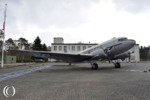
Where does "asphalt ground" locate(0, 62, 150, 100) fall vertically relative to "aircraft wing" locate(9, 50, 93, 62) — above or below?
below

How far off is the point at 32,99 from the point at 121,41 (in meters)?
21.6

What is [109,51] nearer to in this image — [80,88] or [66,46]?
[80,88]

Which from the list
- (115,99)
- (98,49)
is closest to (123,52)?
(98,49)

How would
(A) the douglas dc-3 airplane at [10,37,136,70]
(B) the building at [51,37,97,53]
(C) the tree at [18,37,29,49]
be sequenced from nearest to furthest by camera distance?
(A) the douglas dc-3 airplane at [10,37,136,70]
(B) the building at [51,37,97,53]
(C) the tree at [18,37,29,49]

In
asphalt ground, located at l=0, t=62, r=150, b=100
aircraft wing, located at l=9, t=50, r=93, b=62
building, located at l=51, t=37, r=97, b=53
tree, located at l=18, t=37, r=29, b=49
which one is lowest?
asphalt ground, located at l=0, t=62, r=150, b=100

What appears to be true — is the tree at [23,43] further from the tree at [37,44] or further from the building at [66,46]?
the building at [66,46]

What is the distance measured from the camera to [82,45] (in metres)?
123

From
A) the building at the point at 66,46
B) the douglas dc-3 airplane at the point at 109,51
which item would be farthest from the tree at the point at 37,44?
the douglas dc-3 airplane at the point at 109,51

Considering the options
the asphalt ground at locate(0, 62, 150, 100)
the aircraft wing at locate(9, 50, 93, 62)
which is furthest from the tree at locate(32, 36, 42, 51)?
the asphalt ground at locate(0, 62, 150, 100)

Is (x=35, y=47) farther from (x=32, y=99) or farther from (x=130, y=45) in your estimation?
(x=32, y=99)

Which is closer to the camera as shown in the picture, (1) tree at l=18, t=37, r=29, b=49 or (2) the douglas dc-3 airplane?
(2) the douglas dc-3 airplane

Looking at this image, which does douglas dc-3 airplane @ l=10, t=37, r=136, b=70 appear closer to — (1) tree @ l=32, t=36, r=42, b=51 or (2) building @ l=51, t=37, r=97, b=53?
(1) tree @ l=32, t=36, r=42, b=51

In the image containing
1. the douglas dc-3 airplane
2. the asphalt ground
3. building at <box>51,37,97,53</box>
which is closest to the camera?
the asphalt ground

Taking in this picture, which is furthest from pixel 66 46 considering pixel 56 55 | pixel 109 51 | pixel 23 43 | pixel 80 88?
pixel 80 88
